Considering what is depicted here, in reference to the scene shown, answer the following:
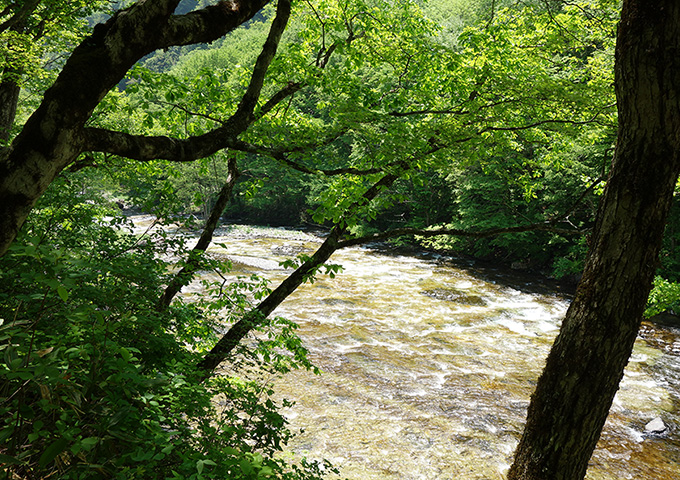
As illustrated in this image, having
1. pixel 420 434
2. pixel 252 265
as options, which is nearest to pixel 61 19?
pixel 420 434

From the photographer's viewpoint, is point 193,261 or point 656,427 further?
point 656,427

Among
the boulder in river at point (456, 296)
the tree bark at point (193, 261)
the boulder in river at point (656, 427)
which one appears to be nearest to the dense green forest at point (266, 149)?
the tree bark at point (193, 261)

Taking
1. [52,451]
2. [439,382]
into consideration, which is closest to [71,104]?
[52,451]

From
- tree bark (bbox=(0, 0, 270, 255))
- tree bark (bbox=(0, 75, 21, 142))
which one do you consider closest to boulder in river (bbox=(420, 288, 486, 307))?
tree bark (bbox=(0, 75, 21, 142))

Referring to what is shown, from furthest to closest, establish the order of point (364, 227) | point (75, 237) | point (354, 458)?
point (364, 227), point (354, 458), point (75, 237)

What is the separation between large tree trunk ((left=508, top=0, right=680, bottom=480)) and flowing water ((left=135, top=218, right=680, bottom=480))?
4.02 metres

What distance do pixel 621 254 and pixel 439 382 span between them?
22.5 feet

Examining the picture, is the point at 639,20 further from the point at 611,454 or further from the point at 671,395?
the point at 671,395

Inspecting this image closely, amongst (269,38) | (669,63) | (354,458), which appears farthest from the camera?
(354,458)

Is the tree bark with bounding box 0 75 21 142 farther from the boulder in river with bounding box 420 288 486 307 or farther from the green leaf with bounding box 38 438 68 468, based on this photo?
the boulder in river with bounding box 420 288 486 307

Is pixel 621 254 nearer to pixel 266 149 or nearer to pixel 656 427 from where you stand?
pixel 266 149

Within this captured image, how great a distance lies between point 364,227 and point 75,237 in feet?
72.7

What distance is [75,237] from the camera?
460 cm

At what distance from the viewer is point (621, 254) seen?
219cm
